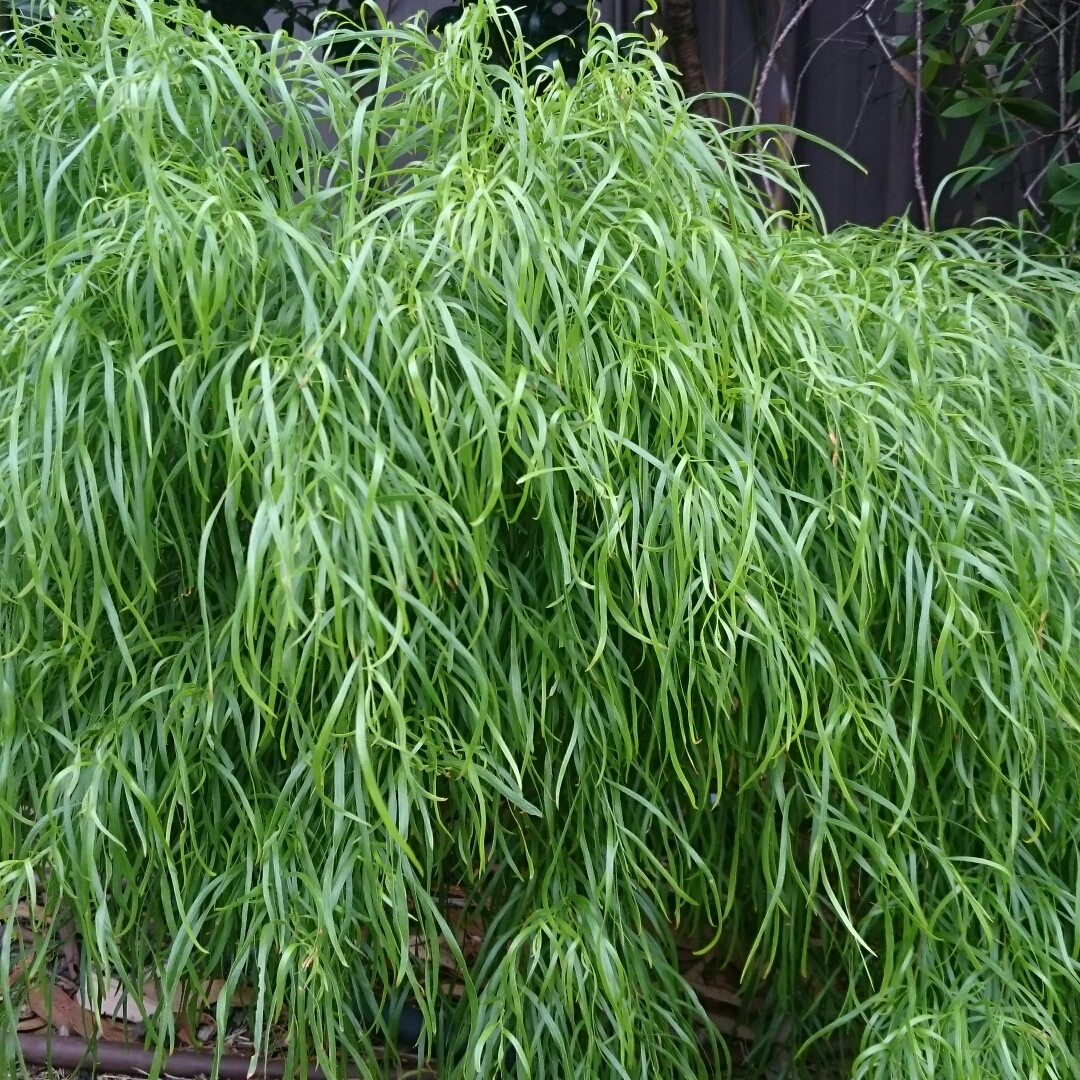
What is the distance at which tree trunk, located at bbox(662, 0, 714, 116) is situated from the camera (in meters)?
2.19

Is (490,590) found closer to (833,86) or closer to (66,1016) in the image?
(66,1016)

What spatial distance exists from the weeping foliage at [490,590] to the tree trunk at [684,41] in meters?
1.21

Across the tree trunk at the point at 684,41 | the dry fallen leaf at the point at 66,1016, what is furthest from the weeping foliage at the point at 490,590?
the tree trunk at the point at 684,41

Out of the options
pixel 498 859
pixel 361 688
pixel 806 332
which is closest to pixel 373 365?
pixel 361 688

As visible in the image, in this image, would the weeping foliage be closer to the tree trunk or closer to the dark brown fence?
the tree trunk

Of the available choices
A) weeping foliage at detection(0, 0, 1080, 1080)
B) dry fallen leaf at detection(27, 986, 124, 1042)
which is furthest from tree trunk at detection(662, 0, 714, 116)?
dry fallen leaf at detection(27, 986, 124, 1042)

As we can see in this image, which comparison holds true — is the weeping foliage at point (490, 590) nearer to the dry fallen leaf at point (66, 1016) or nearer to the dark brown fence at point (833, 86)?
the dry fallen leaf at point (66, 1016)

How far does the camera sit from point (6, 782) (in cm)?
97

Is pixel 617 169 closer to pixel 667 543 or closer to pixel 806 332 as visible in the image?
pixel 806 332

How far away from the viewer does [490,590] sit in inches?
41.2

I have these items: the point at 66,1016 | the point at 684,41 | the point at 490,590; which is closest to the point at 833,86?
the point at 684,41

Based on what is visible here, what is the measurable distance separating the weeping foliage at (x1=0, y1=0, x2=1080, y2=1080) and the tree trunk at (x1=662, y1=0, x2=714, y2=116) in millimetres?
1215

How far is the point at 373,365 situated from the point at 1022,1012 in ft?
2.90

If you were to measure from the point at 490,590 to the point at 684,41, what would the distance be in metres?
1.66
